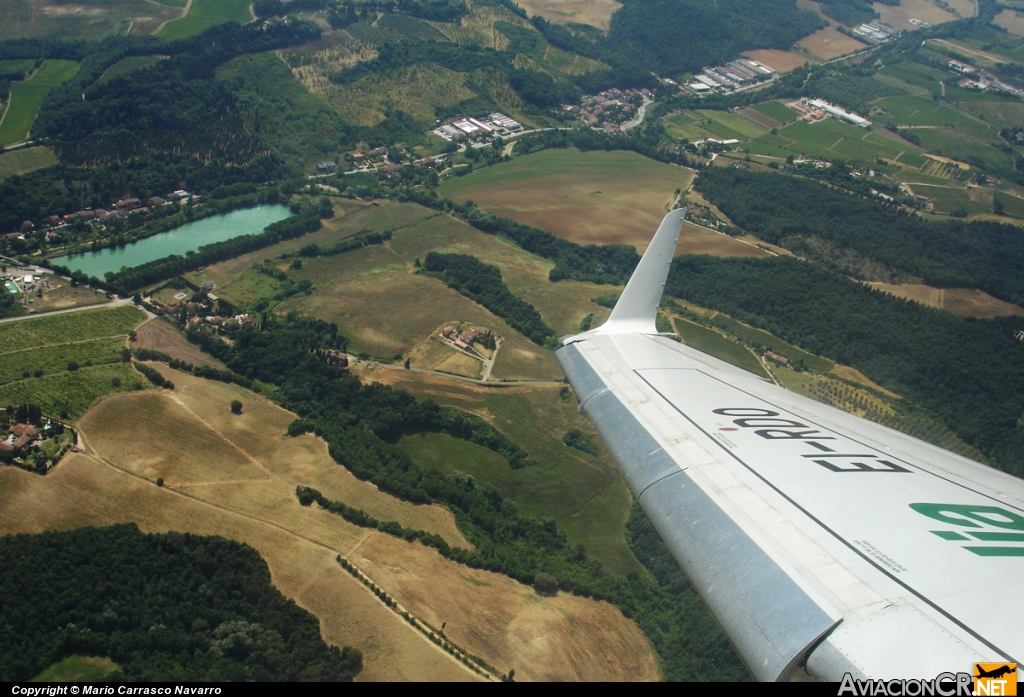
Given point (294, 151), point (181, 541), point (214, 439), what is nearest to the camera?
point (181, 541)

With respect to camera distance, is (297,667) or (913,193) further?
(913,193)

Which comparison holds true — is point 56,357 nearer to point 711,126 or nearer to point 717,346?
point 717,346

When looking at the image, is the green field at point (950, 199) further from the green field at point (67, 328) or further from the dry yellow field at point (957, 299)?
the green field at point (67, 328)

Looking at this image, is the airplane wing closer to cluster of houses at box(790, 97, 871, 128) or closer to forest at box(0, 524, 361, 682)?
forest at box(0, 524, 361, 682)

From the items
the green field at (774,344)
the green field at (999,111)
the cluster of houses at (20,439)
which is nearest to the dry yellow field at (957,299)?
the green field at (774,344)

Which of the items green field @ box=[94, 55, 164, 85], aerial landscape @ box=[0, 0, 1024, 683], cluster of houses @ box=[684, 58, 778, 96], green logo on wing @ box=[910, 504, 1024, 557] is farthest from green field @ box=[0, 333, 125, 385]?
cluster of houses @ box=[684, 58, 778, 96]

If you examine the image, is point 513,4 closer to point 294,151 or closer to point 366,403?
point 294,151

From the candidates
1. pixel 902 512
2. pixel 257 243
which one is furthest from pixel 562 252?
pixel 902 512
